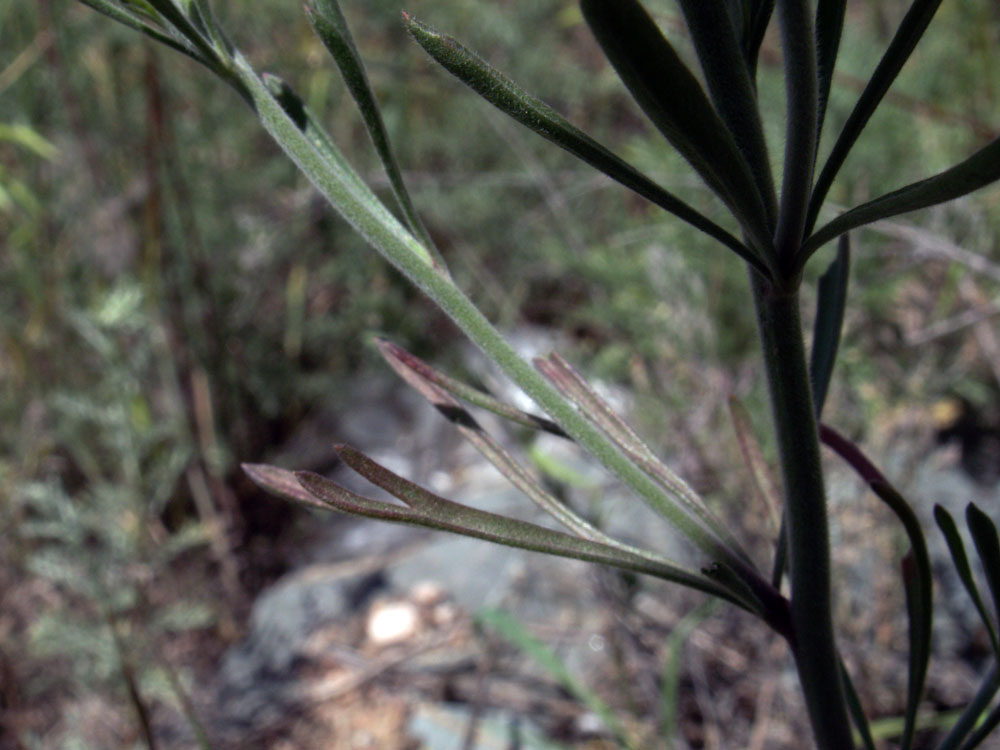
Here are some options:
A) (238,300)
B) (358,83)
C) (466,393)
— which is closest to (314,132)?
(358,83)

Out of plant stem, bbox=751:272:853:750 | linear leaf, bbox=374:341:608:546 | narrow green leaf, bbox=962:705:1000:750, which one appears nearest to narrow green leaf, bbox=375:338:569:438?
linear leaf, bbox=374:341:608:546

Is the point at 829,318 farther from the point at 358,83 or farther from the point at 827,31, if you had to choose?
the point at 358,83

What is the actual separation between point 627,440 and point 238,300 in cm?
199

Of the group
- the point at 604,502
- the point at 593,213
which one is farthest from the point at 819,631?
the point at 593,213

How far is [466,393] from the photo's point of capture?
0.53 meters

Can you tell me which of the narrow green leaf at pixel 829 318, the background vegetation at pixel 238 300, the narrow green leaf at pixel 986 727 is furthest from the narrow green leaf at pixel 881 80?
the background vegetation at pixel 238 300

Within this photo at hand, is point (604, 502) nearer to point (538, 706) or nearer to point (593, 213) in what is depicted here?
point (538, 706)

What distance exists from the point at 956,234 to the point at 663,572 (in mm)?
1490

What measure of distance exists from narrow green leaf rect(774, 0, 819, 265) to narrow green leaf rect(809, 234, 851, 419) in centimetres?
16

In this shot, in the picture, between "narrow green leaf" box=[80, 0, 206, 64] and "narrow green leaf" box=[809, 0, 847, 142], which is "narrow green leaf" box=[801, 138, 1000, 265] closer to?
"narrow green leaf" box=[809, 0, 847, 142]

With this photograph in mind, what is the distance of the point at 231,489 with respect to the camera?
2.18 meters

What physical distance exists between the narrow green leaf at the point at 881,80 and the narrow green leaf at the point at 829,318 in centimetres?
14

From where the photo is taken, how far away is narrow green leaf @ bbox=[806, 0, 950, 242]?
1.14ft

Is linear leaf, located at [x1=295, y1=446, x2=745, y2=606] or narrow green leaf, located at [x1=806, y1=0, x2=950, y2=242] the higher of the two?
narrow green leaf, located at [x1=806, y1=0, x2=950, y2=242]
